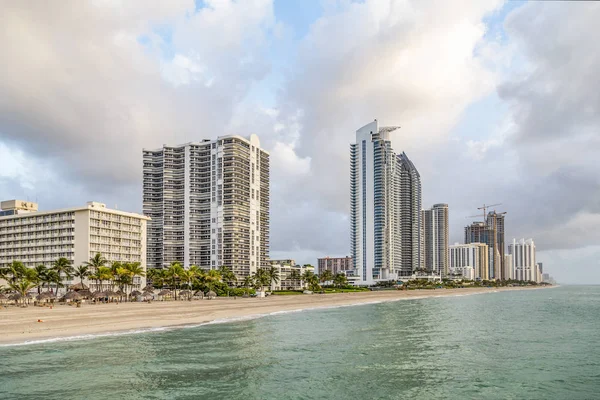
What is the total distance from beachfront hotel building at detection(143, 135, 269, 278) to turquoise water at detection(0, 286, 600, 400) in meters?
121

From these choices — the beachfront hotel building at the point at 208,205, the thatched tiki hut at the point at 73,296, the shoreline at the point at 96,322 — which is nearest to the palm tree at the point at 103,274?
the thatched tiki hut at the point at 73,296

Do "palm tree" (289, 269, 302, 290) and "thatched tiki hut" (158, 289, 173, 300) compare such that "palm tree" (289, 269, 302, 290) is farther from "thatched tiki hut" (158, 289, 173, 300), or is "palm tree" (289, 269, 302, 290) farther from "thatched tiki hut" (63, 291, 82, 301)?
"thatched tiki hut" (63, 291, 82, 301)

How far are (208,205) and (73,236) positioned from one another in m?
59.7

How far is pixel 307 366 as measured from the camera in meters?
35.5

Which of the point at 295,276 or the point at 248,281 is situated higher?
the point at 248,281

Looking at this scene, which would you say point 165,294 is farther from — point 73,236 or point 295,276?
Answer: point 295,276

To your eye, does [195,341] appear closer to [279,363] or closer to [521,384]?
[279,363]

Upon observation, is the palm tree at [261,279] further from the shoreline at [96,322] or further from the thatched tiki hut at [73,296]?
the thatched tiki hut at [73,296]

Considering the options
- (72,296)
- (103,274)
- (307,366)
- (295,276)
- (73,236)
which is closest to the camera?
(307,366)

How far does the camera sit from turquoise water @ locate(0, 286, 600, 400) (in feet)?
93.7

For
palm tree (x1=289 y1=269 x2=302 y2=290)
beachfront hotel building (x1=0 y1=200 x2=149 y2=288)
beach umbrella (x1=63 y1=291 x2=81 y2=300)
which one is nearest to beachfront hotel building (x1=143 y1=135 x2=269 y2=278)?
palm tree (x1=289 y1=269 x2=302 y2=290)

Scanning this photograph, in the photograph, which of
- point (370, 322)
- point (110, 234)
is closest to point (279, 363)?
point (370, 322)

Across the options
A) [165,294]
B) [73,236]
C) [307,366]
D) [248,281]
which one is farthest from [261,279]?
[307,366]

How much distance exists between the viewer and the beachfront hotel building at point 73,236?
128 meters
